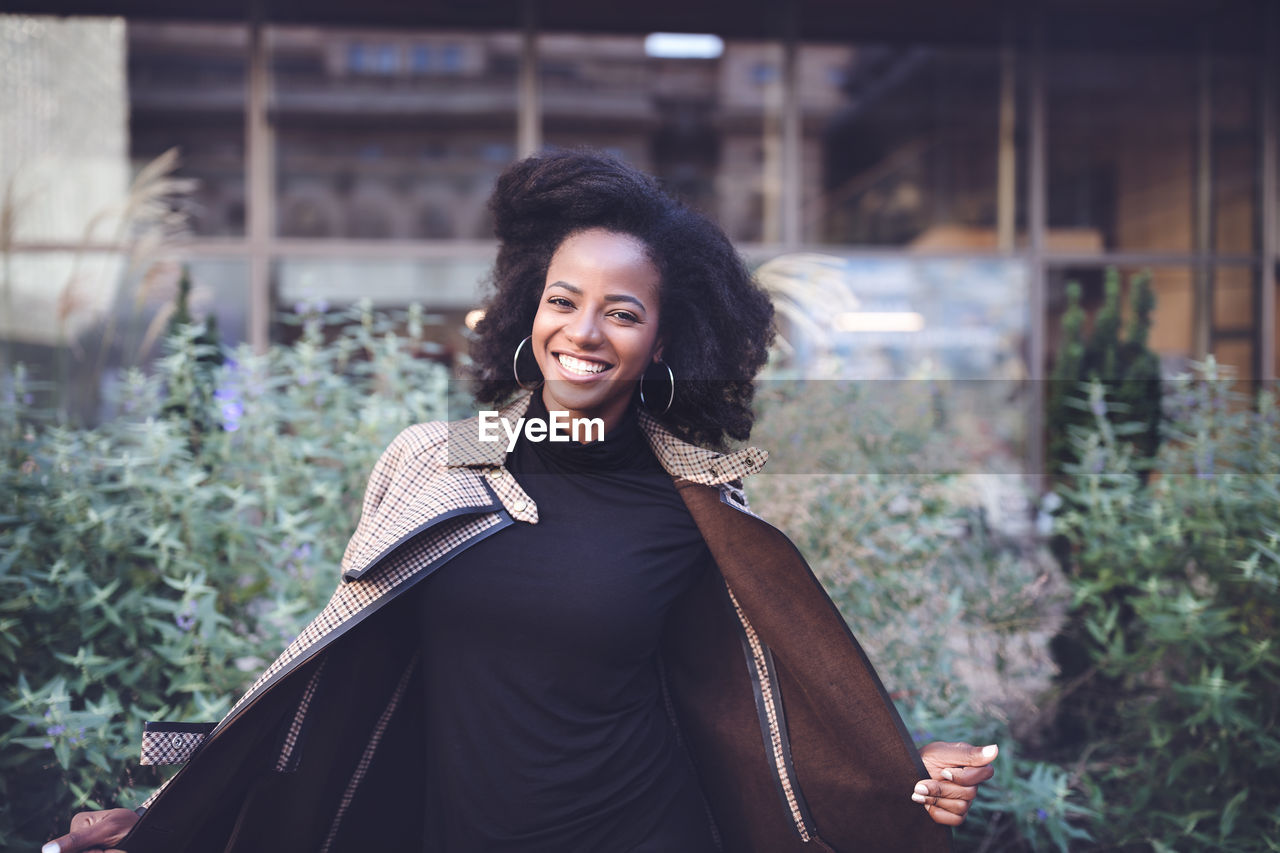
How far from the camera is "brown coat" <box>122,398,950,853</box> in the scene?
1458mm

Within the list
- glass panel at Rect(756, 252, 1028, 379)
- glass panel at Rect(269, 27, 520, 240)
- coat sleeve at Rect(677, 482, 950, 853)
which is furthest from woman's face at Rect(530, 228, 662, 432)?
glass panel at Rect(756, 252, 1028, 379)

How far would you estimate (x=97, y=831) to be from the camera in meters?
1.37

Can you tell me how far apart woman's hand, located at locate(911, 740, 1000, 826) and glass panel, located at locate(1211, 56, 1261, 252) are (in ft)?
23.5

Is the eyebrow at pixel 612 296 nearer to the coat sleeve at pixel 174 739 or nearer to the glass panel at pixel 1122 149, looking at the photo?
the coat sleeve at pixel 174 739

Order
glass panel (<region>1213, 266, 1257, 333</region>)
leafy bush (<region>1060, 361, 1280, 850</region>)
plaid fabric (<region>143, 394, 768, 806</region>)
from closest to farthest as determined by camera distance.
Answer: plaid fabric (<region>143, 394, 768, 806</region>) < leafy bush (<region>1060, 361, 1280, 850</region>) < glass panel (<region>1213, 266, 1257, 333</region>)

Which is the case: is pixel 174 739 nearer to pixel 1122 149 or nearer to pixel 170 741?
pixel 170 741

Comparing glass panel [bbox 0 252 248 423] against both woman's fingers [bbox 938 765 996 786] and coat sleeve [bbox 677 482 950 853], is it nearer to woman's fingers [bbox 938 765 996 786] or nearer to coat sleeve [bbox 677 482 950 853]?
coat sleeve [bbox 677 482 950 853]

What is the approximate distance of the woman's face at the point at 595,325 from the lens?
1.58 metres

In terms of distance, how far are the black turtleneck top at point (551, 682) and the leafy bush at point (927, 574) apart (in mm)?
1307

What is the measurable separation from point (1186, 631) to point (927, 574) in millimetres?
745

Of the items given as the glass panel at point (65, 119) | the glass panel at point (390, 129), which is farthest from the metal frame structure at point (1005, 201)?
the glass panel at point (65, 119)


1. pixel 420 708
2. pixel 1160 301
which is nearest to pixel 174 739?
pixel 420 708

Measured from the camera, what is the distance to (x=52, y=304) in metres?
5.79

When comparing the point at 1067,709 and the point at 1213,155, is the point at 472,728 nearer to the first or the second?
the point at 1067,709
